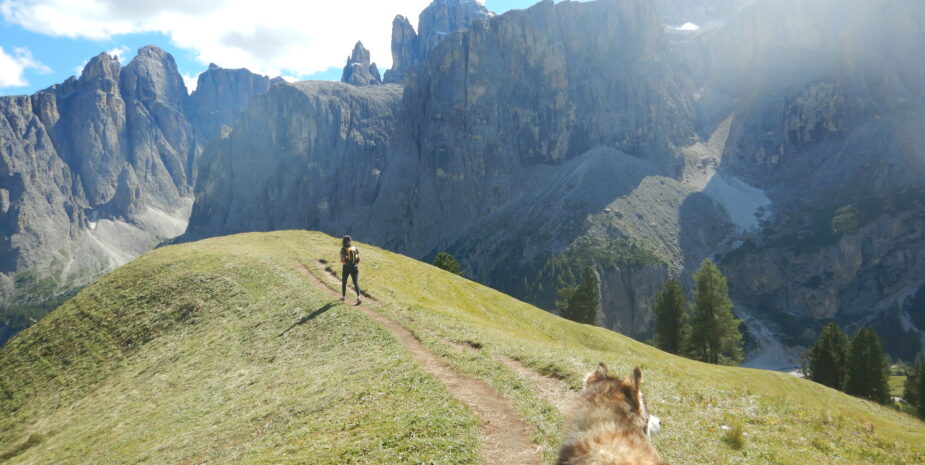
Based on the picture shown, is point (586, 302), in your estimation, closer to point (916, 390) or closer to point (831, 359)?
point (831, 359)

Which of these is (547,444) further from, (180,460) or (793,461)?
(180,460)

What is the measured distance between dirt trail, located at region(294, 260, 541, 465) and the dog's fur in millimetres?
7597

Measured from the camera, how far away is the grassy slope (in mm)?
16109

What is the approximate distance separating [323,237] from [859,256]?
226068 millimetres

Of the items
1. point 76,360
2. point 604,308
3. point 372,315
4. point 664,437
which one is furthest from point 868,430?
point 604,308

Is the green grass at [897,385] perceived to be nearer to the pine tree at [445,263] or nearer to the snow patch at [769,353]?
the snow patch at [769,353]

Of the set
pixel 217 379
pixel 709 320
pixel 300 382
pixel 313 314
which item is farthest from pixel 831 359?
pixel 217 379

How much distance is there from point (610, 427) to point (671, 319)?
8570 cm

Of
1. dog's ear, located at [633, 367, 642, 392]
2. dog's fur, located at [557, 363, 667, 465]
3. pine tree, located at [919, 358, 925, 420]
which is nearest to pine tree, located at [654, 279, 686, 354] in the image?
pine tree, located at [919, 358, 925, 420]

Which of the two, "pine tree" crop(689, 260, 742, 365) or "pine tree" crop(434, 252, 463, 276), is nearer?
"pine tree" crop(689, 260, 742, 365)

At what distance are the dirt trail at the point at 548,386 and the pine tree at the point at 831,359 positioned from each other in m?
77.0

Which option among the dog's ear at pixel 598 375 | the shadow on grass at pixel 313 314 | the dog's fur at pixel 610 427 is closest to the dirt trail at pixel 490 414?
the dog's ear at pixel 598 375

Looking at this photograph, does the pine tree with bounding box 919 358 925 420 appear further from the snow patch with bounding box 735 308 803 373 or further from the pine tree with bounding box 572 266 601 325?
the snow patch with bounding box 735 308 803 373

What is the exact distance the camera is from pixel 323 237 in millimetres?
66062
